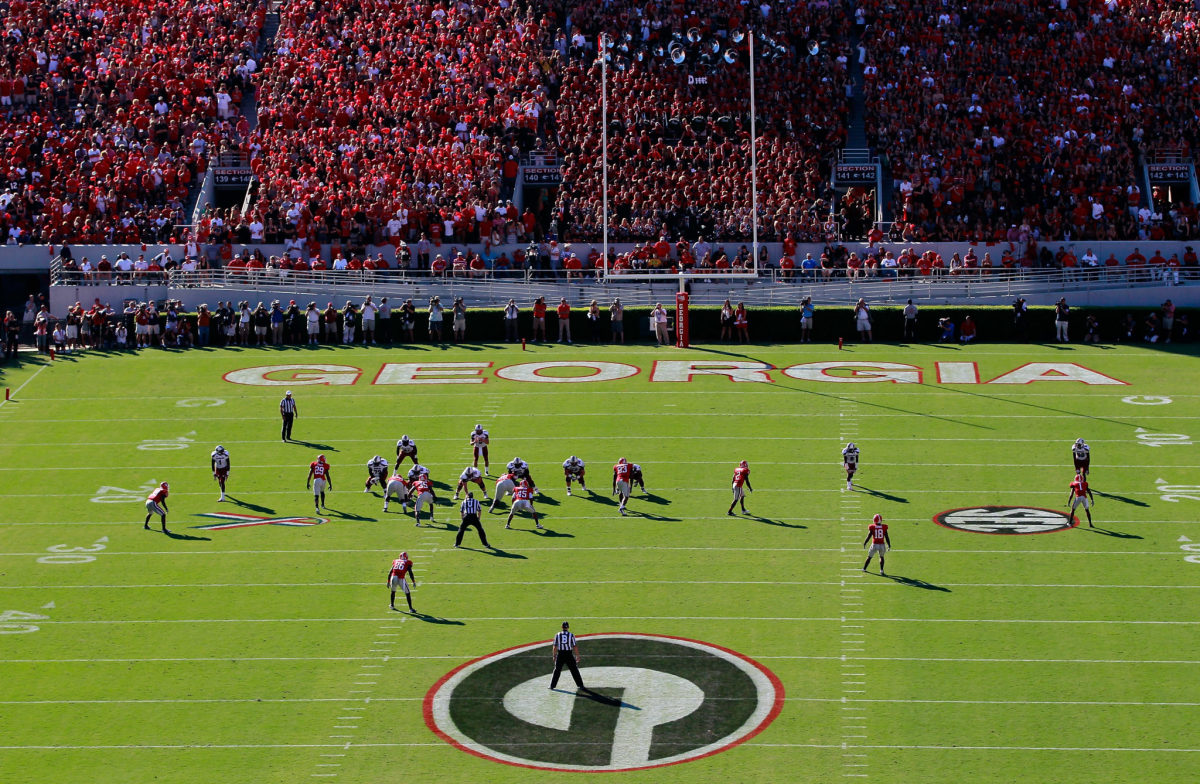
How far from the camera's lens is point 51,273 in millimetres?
45562

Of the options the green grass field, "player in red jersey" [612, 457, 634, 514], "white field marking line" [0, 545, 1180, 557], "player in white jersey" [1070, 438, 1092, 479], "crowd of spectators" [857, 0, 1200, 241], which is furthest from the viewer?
"crowd of spectators" [857, 0, 1200, 241]

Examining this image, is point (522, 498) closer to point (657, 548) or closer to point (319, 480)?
point (657, 548)

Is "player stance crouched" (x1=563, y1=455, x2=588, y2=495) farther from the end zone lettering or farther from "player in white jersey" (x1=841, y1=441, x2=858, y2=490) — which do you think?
the end zone lettering

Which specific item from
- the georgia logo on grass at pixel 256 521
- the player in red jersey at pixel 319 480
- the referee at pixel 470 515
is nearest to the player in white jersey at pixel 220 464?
the georgia logo on grass at pixel 256 521

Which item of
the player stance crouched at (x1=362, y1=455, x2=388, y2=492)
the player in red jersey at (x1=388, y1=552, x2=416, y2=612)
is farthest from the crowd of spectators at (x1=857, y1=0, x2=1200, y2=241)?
the player in red jersey at (x1=388, y1=552, x2=416, y2=612)

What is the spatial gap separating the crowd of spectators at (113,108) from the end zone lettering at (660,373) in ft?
32.4

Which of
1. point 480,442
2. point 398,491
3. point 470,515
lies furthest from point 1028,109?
point 470,515

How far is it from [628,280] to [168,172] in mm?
13790

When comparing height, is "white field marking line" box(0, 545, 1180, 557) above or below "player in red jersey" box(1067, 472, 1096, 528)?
below

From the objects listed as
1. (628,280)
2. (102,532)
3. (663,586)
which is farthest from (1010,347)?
(102,532)

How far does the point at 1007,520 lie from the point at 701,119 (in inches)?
866

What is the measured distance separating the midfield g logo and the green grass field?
10 centimetres

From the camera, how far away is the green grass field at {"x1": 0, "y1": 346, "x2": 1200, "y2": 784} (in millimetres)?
21516

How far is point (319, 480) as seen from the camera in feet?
99.3
